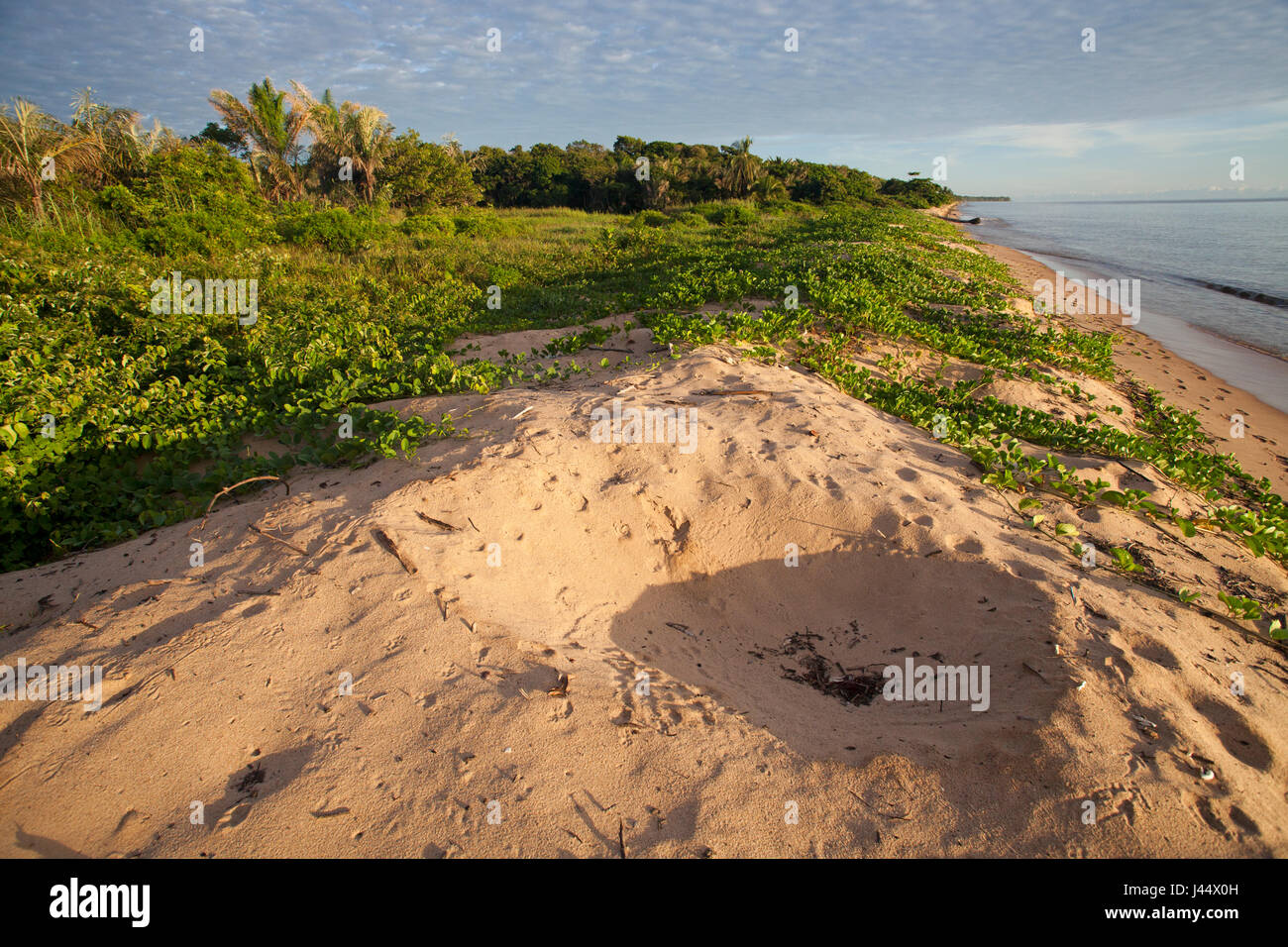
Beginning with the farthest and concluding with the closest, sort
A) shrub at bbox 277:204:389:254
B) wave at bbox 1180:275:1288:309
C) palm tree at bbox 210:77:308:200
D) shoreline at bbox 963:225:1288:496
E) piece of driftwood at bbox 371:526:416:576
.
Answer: palm tree at bbox 210:77:308:200
wave at bbox 1180:275:1288:309
shrub at bbox 277:204:389:254
shoreline at bbox 963:225:1288:496
piece of driftwood at bbox 371:526:416:576

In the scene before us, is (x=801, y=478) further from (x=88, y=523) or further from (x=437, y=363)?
(x=88, y=523)

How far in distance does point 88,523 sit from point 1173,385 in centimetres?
1279

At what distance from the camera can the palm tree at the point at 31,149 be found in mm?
11125

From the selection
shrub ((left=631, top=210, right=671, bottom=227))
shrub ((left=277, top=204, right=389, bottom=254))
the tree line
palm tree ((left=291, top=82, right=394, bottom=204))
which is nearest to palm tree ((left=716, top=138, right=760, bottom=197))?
the tree line

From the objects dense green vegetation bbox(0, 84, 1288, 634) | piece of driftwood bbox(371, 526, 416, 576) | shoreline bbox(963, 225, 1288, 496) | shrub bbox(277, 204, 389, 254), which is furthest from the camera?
shrub bbox(277, 204, 389, 254)

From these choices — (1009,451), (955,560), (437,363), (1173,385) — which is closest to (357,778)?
(955,560)

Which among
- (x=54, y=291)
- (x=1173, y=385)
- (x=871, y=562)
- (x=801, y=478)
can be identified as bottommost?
(x=871, y=562)

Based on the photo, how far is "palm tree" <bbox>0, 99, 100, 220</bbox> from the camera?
11125mm

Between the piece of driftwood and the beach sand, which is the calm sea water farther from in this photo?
the piece of driftwood

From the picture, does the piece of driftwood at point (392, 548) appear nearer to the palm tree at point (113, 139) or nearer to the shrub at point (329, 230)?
the shrub at point (329, 230)

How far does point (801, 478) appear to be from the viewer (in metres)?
4.04

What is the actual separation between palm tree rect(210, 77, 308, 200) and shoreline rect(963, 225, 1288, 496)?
24.0 meters

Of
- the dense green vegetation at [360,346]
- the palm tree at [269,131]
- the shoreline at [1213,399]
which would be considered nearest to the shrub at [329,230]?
the dense green vegetation at [360,346]

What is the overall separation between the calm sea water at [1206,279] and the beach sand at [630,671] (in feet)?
29.4
